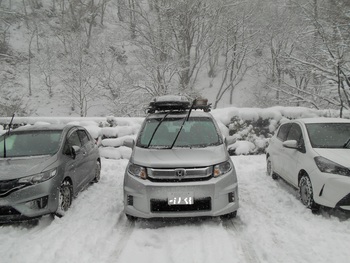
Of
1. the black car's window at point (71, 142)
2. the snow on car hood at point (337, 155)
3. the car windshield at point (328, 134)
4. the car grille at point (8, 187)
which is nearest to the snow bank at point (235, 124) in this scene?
the black car's window at point (71, 142)

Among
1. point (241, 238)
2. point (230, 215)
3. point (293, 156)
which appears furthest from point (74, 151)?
point (293, 156)

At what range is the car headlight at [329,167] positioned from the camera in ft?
15.3

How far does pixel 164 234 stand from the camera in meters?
4.37

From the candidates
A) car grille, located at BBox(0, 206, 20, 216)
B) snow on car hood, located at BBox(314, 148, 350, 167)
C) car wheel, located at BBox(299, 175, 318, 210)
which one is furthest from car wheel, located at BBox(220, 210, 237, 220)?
car grille, located at BBox(0, 206, 20, 216)

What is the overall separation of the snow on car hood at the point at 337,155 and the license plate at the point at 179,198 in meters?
2.44

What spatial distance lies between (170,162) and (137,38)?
1932cm

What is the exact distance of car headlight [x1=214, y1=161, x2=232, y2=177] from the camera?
4562 millimetres

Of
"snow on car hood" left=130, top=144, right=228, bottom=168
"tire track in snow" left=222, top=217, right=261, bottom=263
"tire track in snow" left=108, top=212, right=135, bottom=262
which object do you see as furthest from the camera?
"snow on car hood" left=130, top=144, right=228, bottom=168

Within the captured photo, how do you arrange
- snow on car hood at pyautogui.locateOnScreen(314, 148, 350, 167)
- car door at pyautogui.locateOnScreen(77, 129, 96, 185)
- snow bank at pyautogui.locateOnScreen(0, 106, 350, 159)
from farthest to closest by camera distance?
snow bank at pyautogui.locateOnScreen(0, 106, 350, 159) → car door at pyautogui.locateOnScreen(77, 129, 96, 185) → snow on car hood at pyautogui.locateOnScreen(314, 148, 350, 167)

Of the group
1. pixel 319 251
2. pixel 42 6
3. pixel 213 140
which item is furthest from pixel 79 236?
pixel 42 6

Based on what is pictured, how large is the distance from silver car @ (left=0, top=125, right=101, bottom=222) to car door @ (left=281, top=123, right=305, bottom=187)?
13.7ft

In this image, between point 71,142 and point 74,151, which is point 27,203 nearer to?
point 74,151

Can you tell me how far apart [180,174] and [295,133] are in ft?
10.4

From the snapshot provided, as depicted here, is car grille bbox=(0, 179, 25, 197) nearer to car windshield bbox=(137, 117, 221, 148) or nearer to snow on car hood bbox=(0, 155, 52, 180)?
snow on car hood bbox=(0, 155, 52, 180)
